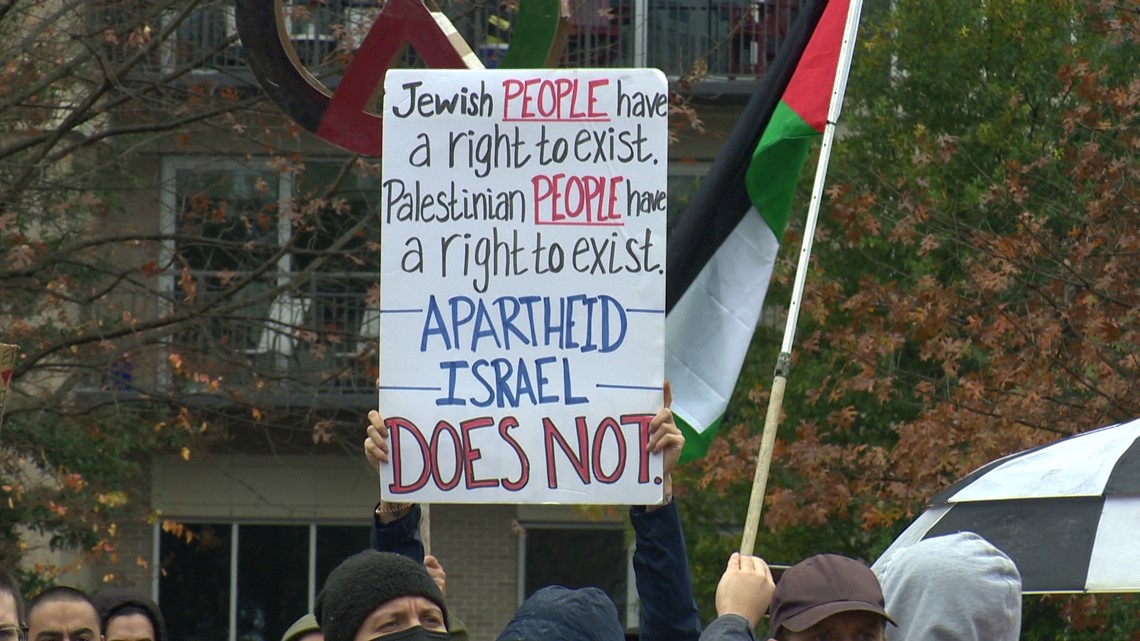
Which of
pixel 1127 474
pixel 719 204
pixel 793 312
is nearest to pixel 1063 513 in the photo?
pixel 1127 474

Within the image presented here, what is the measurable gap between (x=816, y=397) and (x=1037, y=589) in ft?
22.4

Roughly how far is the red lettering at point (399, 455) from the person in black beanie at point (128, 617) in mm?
1299

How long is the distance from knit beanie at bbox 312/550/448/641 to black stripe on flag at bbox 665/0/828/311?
2.63 m

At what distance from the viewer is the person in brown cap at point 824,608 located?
3.56 metres

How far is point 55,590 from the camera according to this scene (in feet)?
17.3

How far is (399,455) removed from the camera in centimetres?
466

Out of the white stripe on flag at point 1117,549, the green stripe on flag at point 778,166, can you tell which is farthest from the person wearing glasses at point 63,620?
the white stripe on flag at point 1117,549

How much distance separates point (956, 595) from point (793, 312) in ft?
6.16

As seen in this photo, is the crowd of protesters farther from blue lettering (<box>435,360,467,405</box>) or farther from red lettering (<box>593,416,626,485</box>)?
blue lettering (<box>435,360,467,405</box>)

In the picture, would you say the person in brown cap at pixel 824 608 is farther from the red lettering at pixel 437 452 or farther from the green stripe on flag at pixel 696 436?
the green stripe on flag at pixel 696 436

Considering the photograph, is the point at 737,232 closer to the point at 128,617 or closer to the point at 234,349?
the point at 128,617

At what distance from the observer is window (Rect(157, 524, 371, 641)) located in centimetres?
A: 1730

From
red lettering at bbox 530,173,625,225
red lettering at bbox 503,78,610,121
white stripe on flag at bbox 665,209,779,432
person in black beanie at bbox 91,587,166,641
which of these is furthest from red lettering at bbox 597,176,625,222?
person in black beanie at bbox 91,587,166,641

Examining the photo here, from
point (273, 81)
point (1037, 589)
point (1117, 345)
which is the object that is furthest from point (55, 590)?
point (1117, 345)
